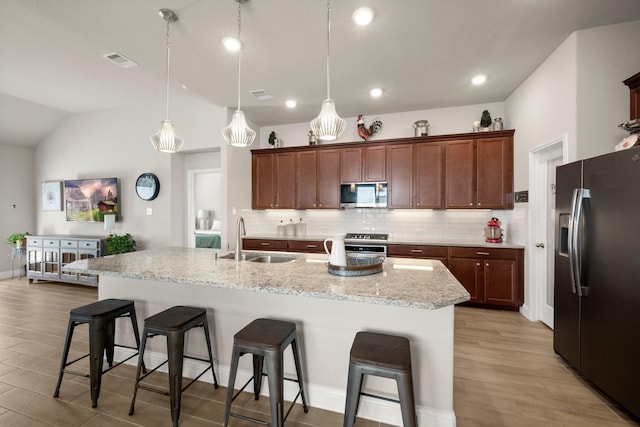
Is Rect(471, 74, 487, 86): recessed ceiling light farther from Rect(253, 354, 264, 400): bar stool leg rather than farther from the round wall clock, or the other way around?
the round wall clock

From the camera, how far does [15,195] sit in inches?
225

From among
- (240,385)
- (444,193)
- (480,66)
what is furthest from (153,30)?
(444,193)

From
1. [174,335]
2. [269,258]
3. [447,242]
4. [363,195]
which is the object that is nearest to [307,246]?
[363,195]

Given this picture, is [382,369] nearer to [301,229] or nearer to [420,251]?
[420,251]

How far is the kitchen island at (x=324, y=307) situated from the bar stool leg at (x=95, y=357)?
0.38 metres

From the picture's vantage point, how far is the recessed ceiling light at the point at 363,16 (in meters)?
2.17

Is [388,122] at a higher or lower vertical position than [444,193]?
higher

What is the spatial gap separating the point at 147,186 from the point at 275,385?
15.6 feet

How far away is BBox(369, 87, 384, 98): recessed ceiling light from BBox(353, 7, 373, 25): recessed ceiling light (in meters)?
1.37

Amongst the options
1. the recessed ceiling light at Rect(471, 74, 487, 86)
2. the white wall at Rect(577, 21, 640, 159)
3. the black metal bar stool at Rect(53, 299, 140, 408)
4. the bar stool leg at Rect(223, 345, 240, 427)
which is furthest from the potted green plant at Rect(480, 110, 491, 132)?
the black metal bar stool at Rect(53, 299, 140, 408)

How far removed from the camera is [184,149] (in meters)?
4.80

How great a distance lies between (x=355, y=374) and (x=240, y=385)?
1.16m

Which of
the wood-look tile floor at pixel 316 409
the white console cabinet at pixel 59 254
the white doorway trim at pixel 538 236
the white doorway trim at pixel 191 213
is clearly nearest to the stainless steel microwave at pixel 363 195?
the white doorway trim at pixel 538 236

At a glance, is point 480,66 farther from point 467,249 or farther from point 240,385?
point 240,385
